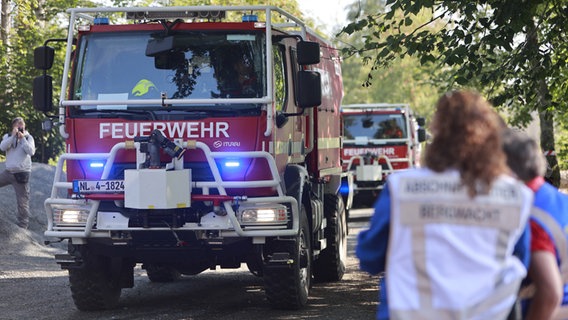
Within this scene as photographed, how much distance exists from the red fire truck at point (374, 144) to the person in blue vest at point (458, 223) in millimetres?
21436

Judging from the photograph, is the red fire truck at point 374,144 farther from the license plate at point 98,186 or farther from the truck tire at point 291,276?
the license plate at point 98,186

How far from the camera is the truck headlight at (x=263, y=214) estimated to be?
995cm

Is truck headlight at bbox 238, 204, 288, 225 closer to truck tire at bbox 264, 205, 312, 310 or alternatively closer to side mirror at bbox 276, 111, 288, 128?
truck tire at bbox 264, 205, 312, 310

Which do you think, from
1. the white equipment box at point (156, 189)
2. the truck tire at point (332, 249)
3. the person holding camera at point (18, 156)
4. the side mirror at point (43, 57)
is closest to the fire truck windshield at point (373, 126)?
the person holding camera at point (18, 156)

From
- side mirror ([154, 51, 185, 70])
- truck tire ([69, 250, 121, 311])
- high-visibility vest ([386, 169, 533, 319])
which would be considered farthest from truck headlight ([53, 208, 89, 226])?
high-visibility vest ([386, 169, 533, 319])

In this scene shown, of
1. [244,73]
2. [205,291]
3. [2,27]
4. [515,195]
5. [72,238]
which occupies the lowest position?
[205,291]

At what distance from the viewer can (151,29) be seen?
10656 mm

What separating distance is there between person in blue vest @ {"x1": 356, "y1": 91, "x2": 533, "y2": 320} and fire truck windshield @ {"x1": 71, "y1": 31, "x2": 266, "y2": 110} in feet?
20.5

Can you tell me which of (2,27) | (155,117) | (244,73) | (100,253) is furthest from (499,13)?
(2,27)

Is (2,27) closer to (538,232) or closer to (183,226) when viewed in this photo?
(183,226)

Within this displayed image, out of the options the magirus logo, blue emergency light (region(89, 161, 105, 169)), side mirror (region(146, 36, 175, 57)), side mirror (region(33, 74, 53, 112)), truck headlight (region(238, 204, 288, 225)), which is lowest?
truck headlight (region(238, 204, 288, 225))

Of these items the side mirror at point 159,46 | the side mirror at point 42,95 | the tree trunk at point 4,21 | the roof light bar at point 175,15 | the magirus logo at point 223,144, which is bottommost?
Result: the magirus logo at point 223,144

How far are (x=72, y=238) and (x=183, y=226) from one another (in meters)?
1.07

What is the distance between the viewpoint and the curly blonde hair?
4.04 metres
